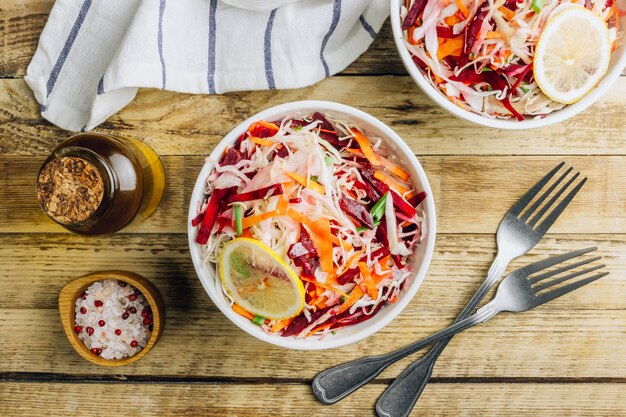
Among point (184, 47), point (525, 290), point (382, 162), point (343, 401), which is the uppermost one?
point (184, 47)

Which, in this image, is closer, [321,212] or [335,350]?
[321,212]

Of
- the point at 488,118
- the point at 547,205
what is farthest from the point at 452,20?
the point at 547,205

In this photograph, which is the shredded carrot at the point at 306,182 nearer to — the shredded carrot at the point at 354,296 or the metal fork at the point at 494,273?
the shredded carrot at the point at 354,296

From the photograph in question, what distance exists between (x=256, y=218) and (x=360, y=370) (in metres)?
0.58

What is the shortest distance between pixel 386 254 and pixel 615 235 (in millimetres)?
699

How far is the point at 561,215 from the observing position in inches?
68.0

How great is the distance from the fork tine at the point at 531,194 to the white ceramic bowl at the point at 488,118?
0.77 feet

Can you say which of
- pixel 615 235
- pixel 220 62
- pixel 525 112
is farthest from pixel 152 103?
pixel 615 235

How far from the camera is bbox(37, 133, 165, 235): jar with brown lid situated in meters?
1.44

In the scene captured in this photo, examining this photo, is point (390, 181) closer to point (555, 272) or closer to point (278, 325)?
point (278, 325)

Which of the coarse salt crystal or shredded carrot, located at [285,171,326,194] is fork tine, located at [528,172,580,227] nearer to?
shredded carrot, located at [285,171,326,194]

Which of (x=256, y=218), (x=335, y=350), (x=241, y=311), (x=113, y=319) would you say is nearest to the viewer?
(x=256, y=218)

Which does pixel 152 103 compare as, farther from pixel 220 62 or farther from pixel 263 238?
pixel 263 238

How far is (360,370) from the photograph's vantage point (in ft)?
5.60
